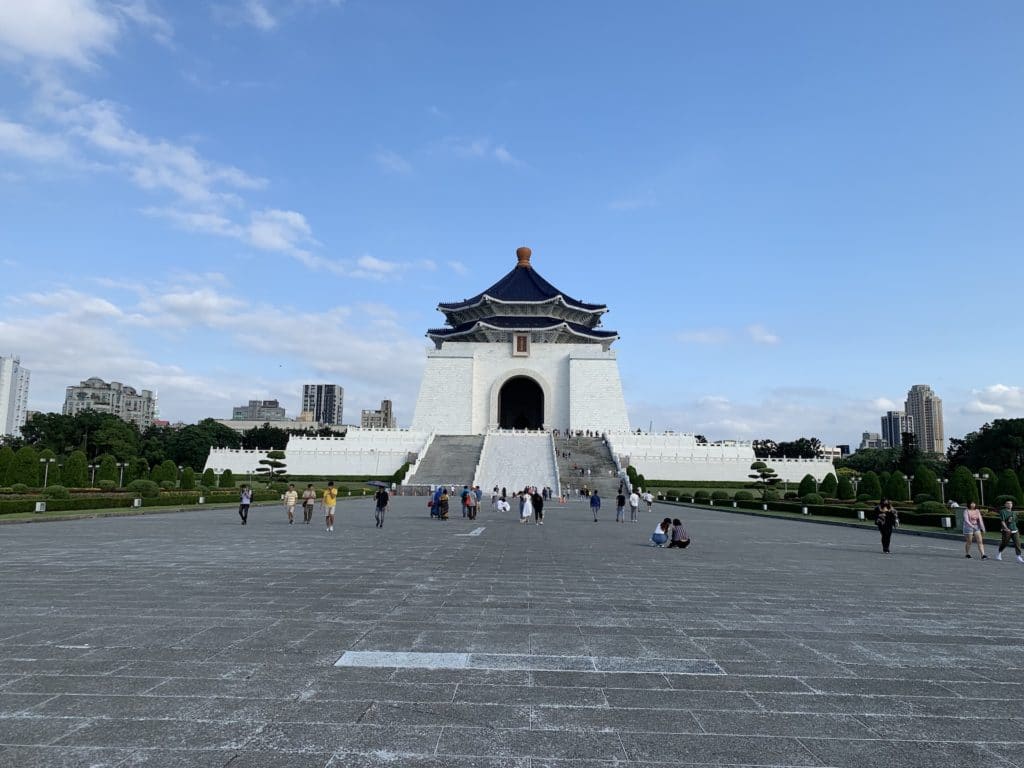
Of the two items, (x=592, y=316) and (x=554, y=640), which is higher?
(x=592, y=316)

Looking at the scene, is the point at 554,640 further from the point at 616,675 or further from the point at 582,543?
the point at 582,543

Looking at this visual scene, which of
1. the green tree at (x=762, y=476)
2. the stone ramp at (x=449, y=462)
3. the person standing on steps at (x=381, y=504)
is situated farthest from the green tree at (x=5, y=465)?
the green tree at (x=762, y=476)

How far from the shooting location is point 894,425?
514ft

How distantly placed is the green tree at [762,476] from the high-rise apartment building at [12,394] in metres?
130

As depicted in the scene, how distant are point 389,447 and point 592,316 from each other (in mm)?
21665

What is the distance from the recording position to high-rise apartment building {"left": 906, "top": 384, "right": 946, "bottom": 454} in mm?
132500

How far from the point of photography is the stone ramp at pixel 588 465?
116ft

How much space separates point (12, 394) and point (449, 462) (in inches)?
5185

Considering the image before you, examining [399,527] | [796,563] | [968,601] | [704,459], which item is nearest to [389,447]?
[704,459]

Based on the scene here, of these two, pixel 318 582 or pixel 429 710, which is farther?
pixel 318 582

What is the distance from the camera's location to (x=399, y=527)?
15.8 m

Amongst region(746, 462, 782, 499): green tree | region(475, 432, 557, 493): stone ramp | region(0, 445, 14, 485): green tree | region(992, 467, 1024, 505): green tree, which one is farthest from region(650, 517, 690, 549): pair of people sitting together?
region(746, 462, 782, 499): green tree

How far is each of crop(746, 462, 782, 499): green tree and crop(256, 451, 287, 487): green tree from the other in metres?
29.7

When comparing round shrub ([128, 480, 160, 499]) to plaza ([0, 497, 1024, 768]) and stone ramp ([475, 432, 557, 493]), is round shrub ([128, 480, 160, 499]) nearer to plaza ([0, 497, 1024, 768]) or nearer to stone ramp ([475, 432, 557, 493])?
stone ramp ([475, 432, 557, 493])
